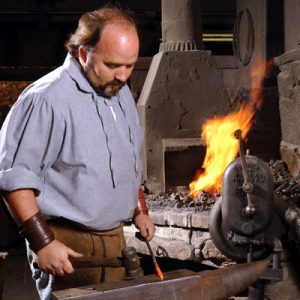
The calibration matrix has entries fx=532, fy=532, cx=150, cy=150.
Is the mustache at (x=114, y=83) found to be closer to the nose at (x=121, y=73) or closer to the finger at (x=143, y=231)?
the nose at (x=121, y=73)

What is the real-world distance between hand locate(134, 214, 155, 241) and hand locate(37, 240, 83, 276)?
2.19 ft

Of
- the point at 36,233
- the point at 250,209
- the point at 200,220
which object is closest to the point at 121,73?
the point at 36,233

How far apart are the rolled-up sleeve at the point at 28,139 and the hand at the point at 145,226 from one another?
0.73m

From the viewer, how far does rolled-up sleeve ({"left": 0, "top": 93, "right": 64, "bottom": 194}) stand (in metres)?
2.42

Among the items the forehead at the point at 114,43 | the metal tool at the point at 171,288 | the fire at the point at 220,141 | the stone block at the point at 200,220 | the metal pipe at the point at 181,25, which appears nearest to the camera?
the metal tool at the point at 171,288

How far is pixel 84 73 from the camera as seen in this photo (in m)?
2.67

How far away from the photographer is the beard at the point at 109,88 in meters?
2.64

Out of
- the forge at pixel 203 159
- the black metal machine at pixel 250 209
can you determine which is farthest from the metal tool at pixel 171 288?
the black metal machine at pixel 250 209

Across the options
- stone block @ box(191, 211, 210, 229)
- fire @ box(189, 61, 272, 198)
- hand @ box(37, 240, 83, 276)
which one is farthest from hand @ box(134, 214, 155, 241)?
fire @ box(189, 61, 272, 198)

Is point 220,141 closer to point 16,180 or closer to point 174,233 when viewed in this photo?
point 174,233

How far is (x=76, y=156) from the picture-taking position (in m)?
2.54

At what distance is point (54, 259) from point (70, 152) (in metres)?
0.51

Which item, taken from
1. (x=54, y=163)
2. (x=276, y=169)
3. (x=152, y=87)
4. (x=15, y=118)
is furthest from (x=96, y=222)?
(x=152, y=87)

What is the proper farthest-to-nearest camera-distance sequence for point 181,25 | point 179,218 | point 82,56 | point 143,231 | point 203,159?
point 181,25
point 203,159
point 179,218
point 143,231
point 82,56
